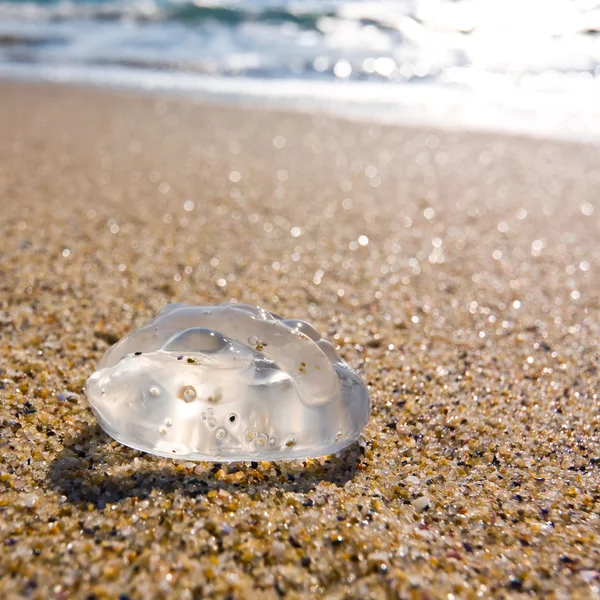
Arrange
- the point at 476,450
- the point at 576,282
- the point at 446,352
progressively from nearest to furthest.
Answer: the point at 476,450 < the point at 446,352 < the point at 576,282

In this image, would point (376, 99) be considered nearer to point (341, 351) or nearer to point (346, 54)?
point (346, 54)

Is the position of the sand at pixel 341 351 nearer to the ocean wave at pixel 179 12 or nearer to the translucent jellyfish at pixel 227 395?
the translucent jellyfish at pixel 227 395

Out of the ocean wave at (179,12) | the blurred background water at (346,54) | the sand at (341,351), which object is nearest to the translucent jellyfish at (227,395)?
the sand at (341,351)

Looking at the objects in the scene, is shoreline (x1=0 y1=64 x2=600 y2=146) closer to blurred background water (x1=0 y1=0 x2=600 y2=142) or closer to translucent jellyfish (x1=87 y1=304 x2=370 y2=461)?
blurred background water (x1=0 y1=0 x2=600 y2=142)

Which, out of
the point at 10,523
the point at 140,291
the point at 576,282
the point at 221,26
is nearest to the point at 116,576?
the point at 10,523

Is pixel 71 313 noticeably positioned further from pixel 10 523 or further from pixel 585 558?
pixel 585 558
